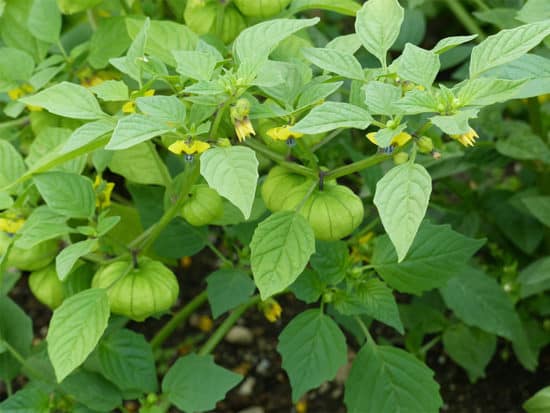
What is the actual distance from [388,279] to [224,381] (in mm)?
278

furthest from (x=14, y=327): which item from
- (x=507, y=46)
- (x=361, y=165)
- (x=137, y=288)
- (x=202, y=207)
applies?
(x=507, y=46)

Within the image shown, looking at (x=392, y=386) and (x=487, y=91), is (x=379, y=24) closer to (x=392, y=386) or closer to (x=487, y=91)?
(x=487, y=91)

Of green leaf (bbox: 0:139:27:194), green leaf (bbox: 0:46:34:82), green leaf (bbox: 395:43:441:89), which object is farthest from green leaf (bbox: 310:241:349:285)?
green leaf (bbox: 0:46:34:82)

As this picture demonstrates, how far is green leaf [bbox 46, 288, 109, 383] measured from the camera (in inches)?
38.6

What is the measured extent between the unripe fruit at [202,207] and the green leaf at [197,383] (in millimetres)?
245

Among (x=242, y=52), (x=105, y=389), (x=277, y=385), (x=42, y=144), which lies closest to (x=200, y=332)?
(x=277, y=385)

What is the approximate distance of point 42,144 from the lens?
3.97ft

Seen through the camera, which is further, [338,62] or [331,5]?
[331,5]

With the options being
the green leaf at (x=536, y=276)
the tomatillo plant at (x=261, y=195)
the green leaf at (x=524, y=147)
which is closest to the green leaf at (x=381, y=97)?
the tomatillo plant at (x=261, y=195)

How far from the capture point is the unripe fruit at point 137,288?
106 cm

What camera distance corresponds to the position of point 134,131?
0.82m

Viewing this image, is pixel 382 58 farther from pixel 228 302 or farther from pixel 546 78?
pixel 228 302

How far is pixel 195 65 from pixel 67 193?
0.28 m

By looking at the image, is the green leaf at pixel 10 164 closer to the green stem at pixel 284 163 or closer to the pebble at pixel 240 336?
the green stem at pixel 284 163
